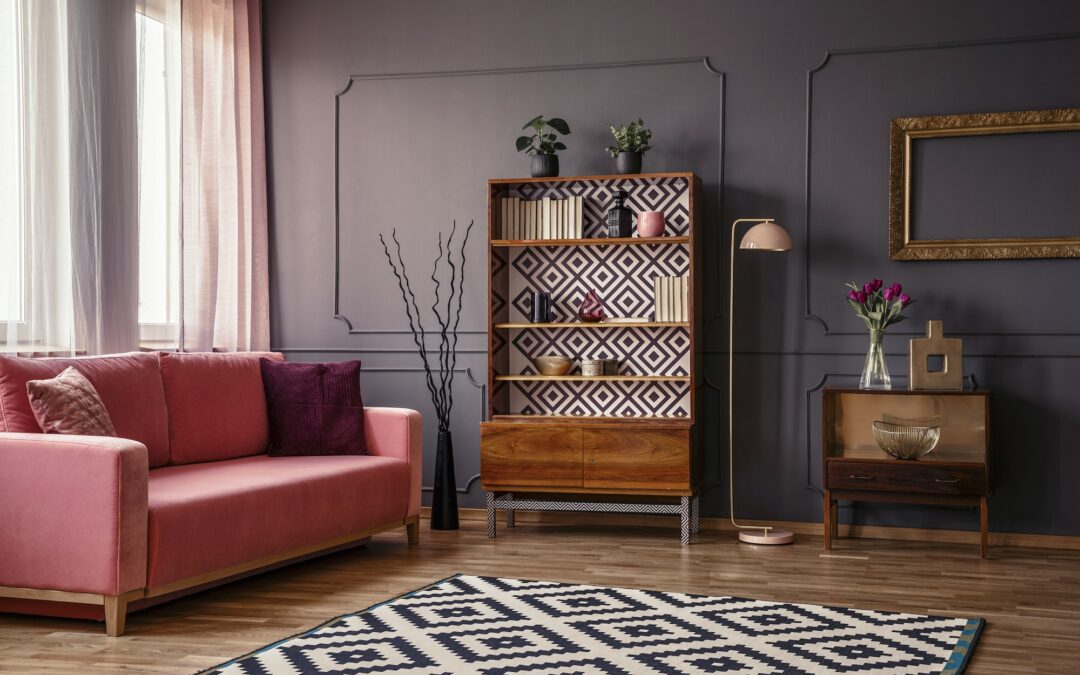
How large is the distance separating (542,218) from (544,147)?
0.35 m

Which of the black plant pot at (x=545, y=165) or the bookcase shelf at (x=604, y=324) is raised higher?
the black plant pot at (x=545, y=165)

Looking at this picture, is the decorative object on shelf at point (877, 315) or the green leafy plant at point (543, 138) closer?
the decorative object on shelf at point (877, 315)

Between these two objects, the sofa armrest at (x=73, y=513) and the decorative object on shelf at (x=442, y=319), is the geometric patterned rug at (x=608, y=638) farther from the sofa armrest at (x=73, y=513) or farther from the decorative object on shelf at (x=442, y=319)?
the decorative object on shelf at (x=442, y=319)

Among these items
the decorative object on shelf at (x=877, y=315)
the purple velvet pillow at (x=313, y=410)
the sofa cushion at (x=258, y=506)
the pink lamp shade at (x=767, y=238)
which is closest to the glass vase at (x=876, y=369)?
the decorative object on shelf at (x=877, y=315)

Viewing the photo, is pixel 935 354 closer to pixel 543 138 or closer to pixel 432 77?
pixel 543 138

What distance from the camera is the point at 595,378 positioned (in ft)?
18.1

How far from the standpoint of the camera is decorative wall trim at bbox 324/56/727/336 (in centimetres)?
559

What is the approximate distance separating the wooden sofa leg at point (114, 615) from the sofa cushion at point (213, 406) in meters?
1.13

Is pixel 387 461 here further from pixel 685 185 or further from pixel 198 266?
pixel 685 185

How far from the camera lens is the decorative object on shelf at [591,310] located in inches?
219

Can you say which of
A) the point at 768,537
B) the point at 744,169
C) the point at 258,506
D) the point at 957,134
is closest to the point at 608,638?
the point at 258,506

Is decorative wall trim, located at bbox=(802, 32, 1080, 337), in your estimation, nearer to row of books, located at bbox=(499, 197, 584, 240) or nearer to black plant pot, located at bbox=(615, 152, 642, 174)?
black plant pot, located at bbox=(615, 152, 642, 174)

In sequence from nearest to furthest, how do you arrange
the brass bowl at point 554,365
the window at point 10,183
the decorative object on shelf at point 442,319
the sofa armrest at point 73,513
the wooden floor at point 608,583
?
1. the wooden floor at point 608,583
2. the sofa armrest at point 73,513
3. the window at point 10,183
4. the brass bowl at point 554,365
5. the decorative object on shelf at point 442,319

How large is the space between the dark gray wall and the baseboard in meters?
0.06
